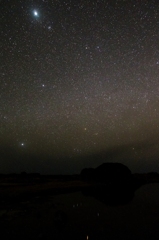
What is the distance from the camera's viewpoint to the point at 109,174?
45469mm

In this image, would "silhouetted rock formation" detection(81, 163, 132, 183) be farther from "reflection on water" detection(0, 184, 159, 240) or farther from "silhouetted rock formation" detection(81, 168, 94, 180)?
"reflection on water" detection(0, 184, 159, 240)

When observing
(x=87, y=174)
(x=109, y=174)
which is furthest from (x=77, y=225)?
(x=87, y=174)

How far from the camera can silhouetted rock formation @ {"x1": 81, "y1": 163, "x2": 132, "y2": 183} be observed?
44.7 m

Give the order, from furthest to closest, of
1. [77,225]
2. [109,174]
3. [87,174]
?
1. [87,174]
2. [109,174]
3. [77,225]

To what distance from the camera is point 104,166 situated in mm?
48219

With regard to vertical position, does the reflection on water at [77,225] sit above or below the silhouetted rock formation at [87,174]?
below

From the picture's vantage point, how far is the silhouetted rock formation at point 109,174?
147 ft

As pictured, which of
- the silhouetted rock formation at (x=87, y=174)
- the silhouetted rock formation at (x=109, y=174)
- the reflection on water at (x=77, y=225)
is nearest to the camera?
the reflection on water at (x=77, y=225)

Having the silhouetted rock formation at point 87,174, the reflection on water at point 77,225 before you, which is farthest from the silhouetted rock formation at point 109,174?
the reflection on water at point 77,225

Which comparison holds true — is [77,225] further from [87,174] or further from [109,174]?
[87,174]

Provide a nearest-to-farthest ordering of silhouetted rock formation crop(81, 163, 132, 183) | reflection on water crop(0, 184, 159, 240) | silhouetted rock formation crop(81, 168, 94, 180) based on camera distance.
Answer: reflection on water crop(0, 184, 159, 240) < silhouetted rock formation crop(81, 163, 132, 183) < silhouetted rock formation crop(81, 168, 94, 180)

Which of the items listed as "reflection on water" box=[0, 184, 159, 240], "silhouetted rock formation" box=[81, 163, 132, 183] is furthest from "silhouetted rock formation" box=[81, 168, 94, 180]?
"reflection on water" box=[0, 184, 159, 240]

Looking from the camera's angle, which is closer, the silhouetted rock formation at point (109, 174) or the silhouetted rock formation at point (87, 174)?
the silhouetted rock formation at point (109, 174)

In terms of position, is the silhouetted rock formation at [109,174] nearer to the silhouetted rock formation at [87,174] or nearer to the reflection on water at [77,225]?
the silhouetted rock formation at [87,174]
